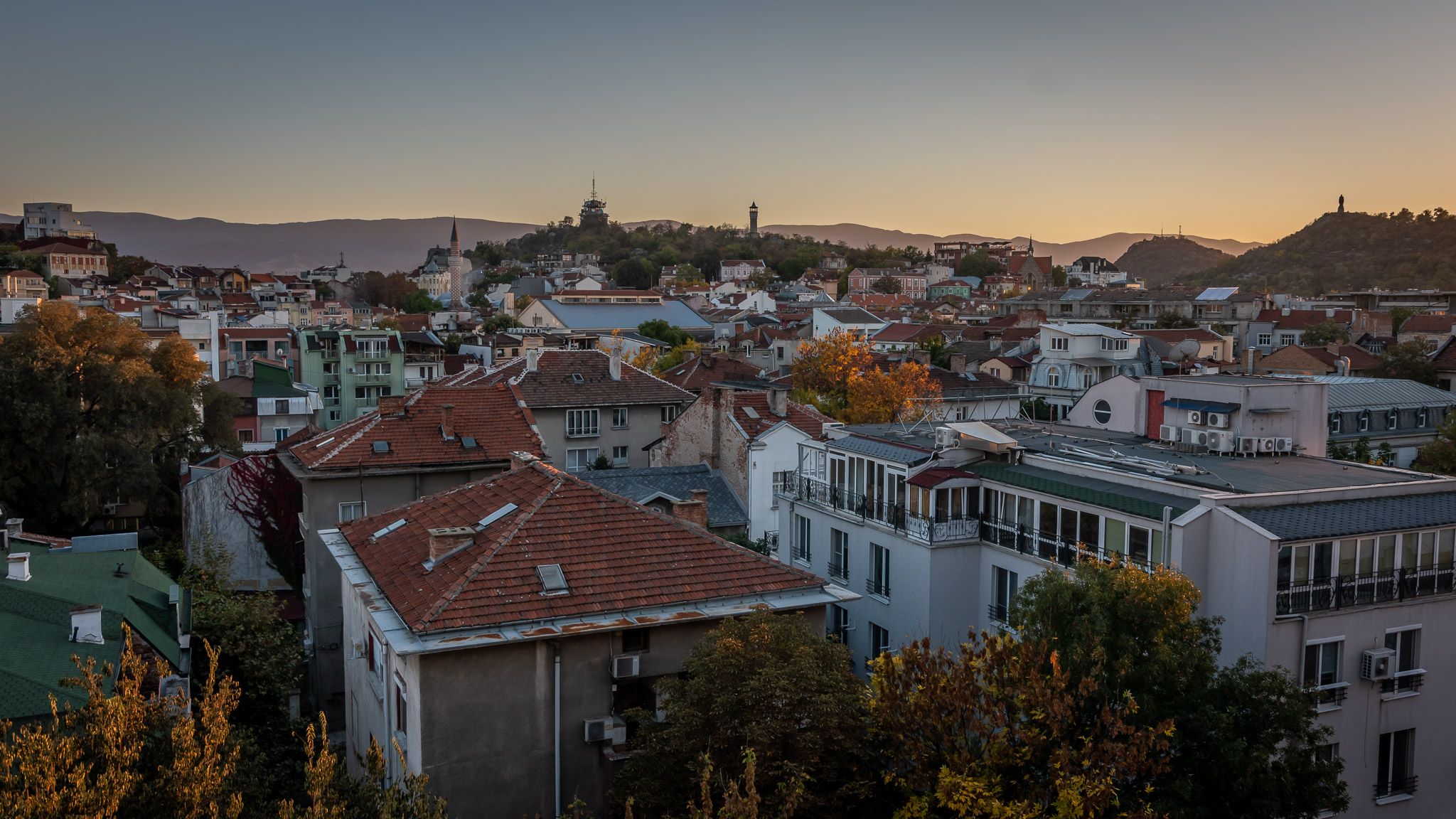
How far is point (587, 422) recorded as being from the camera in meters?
35.8

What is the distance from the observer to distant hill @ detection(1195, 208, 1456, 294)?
135m

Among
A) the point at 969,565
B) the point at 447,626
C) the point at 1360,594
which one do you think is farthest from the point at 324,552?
the point at 1360,594

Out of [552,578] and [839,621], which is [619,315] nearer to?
[839,621]

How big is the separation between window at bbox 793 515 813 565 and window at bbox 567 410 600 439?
13913 mm

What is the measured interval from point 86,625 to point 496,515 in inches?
224

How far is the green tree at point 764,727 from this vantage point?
10.5 m

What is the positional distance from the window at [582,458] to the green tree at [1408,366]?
120ft

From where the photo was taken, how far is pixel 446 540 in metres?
14.2

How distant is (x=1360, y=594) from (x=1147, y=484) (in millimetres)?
3191

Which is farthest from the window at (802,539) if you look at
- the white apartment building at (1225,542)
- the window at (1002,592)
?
the window at (1002,592)

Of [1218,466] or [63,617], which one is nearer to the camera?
[63,617]

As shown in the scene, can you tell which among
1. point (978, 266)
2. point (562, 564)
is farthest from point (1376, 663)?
point (978, 266)

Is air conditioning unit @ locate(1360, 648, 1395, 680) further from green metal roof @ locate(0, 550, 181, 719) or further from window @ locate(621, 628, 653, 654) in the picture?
green metal roof @ locate(0, 550, 181, 719)

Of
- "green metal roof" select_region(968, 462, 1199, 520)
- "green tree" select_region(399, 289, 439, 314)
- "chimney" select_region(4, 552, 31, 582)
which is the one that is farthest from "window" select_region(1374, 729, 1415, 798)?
"green tree" select_region(399, 289, 439, 314)
